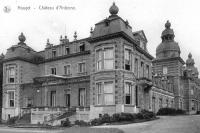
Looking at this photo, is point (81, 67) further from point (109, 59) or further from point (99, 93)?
point (109, 59)

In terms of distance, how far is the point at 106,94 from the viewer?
29.5 meters

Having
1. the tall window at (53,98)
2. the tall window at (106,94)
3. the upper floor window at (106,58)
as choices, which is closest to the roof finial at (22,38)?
the tall window at (53,98)

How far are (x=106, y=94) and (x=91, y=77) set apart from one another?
10.1 feet

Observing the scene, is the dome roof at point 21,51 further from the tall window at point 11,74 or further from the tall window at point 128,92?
the tall window at point 128,92

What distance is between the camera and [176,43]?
60.2 metres

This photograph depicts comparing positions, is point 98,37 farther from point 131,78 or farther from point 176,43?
point 176,43

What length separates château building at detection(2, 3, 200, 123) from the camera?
2964 centimetres

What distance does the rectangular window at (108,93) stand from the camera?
29.3 meters

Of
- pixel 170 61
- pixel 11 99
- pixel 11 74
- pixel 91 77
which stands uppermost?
pixel 170 61

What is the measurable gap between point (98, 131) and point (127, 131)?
2048mm

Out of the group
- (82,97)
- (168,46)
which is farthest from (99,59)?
(168,46)

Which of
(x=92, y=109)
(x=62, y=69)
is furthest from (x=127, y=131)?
(x=62, y=69)

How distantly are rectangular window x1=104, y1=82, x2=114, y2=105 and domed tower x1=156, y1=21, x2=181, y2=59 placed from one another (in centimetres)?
3220

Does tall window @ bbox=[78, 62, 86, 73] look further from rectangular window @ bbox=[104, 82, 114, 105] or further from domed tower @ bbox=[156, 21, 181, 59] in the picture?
domed tower @ bbox=[156, 21, 181, 59]
